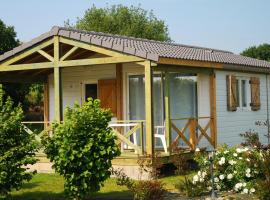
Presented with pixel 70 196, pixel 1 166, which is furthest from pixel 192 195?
pixel 1 166

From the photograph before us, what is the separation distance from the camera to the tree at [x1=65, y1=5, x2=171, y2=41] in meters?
49.7

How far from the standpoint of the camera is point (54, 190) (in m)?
10.3

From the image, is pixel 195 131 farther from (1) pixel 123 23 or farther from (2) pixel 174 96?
(1) pixel 123 23

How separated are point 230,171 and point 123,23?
41708 millimetres

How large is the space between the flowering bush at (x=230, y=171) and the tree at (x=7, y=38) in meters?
21.8

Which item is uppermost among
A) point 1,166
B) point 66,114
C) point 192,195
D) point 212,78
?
point 212,78

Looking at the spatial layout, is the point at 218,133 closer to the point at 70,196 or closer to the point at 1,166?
the point at 70,196

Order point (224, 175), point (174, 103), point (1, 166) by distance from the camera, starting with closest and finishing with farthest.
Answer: point (1, 166) → point (224, 175) → point (174, 103)

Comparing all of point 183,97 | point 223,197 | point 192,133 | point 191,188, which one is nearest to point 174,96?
point 183,97

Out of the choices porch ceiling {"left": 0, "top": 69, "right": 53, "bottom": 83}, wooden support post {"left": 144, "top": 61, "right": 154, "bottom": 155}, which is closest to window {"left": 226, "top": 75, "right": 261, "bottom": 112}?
wooden support post {"left": 144, "top": 61, "right": 154, "bottom": 155}

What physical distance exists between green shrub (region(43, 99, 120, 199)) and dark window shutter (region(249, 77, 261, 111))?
8.95m

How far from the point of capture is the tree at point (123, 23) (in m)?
49.7

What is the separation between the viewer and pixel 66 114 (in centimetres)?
880

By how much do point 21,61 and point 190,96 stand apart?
5.18m
